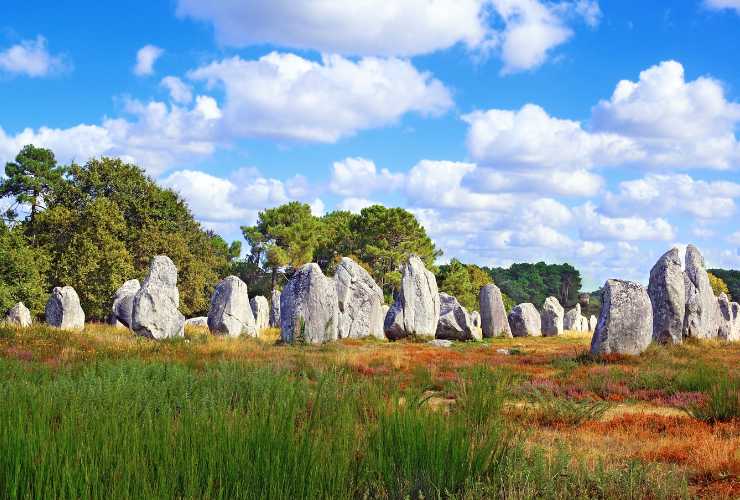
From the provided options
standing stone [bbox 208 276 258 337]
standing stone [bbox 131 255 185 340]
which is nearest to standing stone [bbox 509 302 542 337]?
standing stone [bbox 208 276 258 337]

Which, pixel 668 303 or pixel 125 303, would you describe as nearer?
pixel 668 303

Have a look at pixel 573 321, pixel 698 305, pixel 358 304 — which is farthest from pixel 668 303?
pixel 573 321

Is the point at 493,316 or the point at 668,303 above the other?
the point at 668,303

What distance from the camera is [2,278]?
115 ft

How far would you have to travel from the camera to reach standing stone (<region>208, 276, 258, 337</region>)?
2825 centimetres

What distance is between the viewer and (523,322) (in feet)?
130

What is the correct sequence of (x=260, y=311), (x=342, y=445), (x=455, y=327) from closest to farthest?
(x=342, y=445) < (x=455, y=327) < (x=260, y=311)

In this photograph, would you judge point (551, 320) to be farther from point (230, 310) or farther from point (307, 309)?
point (230, 310)

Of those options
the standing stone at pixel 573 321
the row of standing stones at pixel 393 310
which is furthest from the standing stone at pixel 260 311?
the standing stone at pixel 573 321

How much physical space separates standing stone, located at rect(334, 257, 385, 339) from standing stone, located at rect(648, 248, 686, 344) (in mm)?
11799

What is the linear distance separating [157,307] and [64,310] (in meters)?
8.81

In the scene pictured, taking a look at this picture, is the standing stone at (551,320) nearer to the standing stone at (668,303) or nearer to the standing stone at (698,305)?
the standing stone at (698,305)

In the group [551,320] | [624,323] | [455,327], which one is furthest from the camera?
[551,320]

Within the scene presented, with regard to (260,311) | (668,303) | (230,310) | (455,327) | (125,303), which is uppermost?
(668,303)
